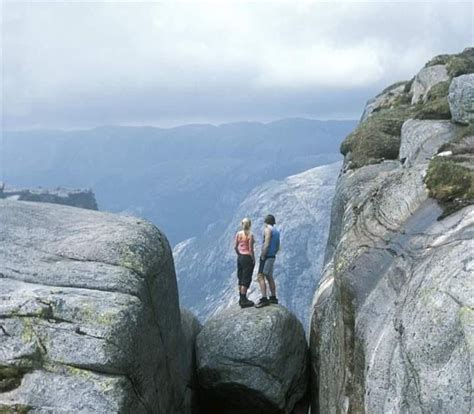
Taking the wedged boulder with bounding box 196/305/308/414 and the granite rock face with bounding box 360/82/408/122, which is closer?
the wedged boulder with bounding box 196/305/308/414

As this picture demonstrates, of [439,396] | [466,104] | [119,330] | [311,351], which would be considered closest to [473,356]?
[439,396]

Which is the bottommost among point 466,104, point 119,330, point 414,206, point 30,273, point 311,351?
point 311,351

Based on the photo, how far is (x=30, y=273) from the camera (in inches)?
724

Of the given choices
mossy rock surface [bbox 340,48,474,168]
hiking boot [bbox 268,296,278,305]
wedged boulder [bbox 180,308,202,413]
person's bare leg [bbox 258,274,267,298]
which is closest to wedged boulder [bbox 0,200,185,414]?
wedged boulder [bbox 180,308,202,413]

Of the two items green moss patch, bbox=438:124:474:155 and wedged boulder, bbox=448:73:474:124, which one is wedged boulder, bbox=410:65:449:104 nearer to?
wedged boulder, bbox=448:73:474:124

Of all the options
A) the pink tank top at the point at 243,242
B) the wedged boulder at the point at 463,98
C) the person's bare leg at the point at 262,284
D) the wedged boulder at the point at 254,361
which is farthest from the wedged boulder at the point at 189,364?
the wedged boulder at the point at 463,98

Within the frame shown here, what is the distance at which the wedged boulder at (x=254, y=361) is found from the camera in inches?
943

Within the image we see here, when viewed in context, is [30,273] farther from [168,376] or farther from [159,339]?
[168,376]

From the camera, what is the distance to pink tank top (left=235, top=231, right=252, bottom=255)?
80.9 ft

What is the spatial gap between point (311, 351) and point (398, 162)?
40.9 feet

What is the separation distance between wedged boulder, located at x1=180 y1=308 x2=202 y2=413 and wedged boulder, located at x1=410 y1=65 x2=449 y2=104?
88.3 feet

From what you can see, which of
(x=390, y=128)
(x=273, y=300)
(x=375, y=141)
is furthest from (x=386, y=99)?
(x=273, y=300)

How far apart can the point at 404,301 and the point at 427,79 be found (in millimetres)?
36807

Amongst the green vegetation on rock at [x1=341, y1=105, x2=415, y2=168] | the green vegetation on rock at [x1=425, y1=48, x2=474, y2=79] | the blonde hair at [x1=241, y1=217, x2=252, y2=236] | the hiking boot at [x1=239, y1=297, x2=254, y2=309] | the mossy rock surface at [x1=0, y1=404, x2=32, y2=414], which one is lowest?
the hiking boot at [x1=239, y1=297, x2=254, y2=309]
